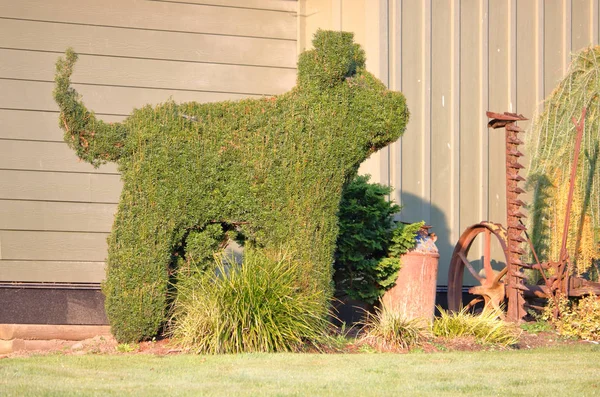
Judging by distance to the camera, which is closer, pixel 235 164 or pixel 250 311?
pixel 250 311

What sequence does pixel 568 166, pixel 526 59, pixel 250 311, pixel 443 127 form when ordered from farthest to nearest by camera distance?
1. pixel 526 59
2. pixel 443 127
3. pixel 568 166
4. pixel 250 311

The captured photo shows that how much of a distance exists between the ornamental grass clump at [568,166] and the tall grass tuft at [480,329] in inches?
76.2

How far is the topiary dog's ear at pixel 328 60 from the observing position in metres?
Result: 7.36

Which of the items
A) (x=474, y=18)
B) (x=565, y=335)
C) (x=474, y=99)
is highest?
(x=474, y=18)

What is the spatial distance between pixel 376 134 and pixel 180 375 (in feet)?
10.0

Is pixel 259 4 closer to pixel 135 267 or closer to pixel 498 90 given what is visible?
pixel 498 90

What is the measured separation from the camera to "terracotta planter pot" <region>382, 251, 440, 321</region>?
328 inches

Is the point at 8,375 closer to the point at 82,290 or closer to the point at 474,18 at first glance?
the point at 82,290

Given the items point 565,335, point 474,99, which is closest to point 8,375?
point 565,335

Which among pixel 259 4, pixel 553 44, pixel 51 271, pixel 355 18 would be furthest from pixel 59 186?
pixel 553 44

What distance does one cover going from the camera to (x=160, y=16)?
10.1m

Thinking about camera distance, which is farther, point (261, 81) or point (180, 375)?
point (261, 81)

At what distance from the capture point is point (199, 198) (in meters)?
7.15

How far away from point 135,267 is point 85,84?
3687 mm
